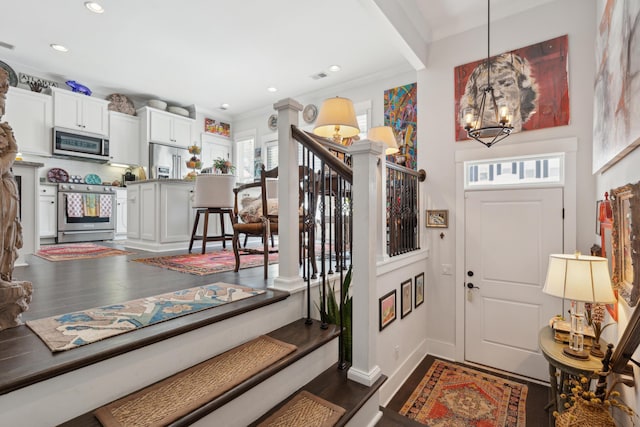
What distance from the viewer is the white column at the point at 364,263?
1717mm

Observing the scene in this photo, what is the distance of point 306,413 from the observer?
1.44 metres

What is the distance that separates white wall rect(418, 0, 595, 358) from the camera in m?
2.86

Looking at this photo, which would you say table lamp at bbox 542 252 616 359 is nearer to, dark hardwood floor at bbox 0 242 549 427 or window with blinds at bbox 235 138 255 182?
dark hardwood floor at bbox 0 242 549 427

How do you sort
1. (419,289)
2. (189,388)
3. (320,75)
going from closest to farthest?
(189,388) → (419,289) → (320,75)

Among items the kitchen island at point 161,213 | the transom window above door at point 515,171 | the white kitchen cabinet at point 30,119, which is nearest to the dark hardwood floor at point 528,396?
the transom window above door at point 515,171

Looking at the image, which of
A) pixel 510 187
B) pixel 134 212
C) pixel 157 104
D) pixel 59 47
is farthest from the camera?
pixel 157 104

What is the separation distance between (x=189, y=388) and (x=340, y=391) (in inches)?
31.2

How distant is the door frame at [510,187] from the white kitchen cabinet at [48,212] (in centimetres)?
633

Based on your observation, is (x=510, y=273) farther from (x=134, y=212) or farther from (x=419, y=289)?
(x=134, y=212)

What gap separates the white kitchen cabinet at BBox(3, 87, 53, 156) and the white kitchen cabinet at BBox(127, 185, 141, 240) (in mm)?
2134

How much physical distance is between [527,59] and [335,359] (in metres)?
3.44

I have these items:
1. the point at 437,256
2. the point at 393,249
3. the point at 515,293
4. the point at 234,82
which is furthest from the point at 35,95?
the point at 515,293

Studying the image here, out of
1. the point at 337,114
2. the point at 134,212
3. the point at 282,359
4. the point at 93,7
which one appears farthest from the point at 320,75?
the point at 282,359

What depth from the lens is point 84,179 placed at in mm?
6000
